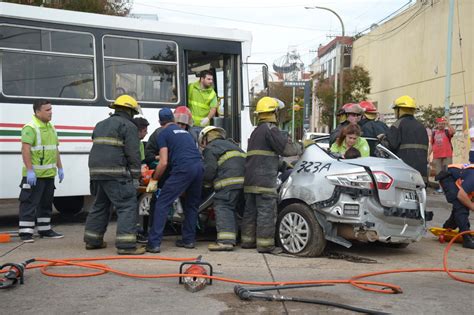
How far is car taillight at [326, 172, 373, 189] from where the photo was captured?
6395 mm

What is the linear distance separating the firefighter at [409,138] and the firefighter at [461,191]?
55 centimetres

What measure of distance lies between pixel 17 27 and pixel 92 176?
3.15m

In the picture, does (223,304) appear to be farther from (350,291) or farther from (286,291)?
(350,291)

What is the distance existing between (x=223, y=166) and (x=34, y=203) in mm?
2607

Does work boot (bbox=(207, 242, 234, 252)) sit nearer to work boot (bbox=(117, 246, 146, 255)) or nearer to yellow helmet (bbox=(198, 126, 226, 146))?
work boot (bbox=(117, 246, 146, 255))

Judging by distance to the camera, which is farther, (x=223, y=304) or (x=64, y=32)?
(x=64, y=32)

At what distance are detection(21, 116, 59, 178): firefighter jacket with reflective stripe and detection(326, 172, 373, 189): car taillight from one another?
389 cm

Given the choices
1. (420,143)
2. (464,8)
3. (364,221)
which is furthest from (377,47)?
(364,221)

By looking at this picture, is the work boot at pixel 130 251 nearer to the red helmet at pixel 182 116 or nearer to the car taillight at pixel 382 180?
the red helmet at pixel 182 116

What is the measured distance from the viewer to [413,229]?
669 centimetres

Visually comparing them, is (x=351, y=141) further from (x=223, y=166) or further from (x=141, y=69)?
(x=141, y=69)

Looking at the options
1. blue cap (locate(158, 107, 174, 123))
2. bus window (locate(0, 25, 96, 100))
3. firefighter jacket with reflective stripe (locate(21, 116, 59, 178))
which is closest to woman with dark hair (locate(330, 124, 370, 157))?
blue cap (locate(158, 107, 174, 123))

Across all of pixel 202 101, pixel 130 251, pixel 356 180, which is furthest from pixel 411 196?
pixel 202 101

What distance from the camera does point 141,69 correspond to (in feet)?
31.8
